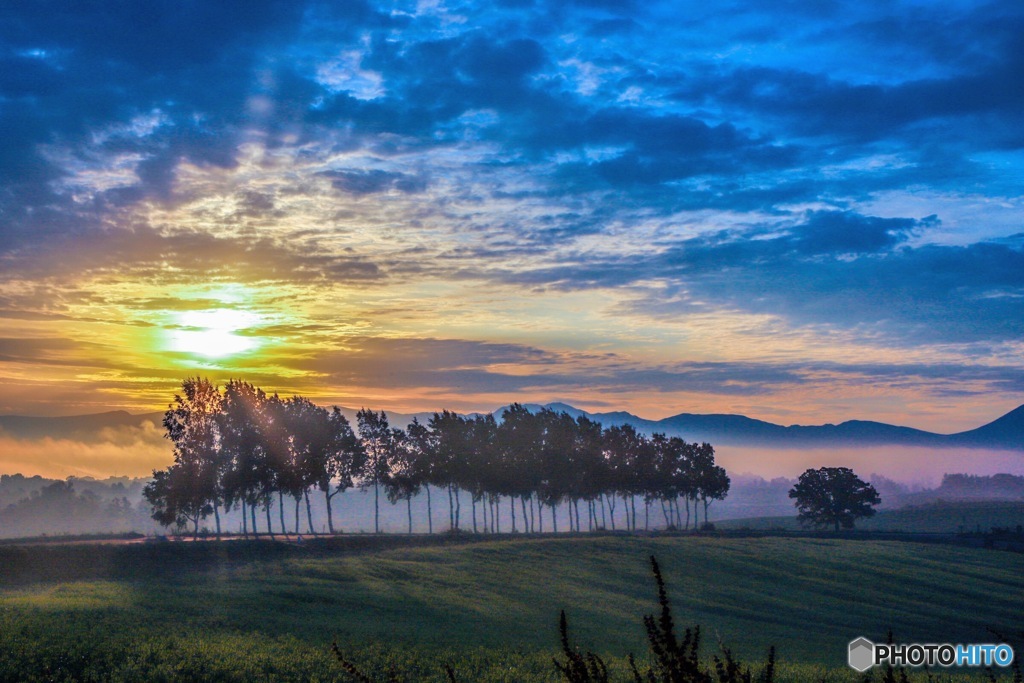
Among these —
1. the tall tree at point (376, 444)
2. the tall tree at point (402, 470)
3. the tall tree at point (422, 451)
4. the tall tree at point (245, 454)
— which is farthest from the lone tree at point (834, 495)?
the tall tree at point (245, 454)

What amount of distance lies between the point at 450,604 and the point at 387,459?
57496mm

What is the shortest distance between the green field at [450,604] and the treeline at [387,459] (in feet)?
62.9

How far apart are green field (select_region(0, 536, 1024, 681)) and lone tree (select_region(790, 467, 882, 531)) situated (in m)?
45.5

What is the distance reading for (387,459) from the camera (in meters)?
109

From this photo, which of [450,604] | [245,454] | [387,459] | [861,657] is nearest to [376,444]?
[387,459]

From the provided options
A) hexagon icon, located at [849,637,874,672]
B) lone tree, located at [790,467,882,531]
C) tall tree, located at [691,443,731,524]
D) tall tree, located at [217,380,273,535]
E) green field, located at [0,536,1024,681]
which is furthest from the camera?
lone tree, located at [790,467,882,531]

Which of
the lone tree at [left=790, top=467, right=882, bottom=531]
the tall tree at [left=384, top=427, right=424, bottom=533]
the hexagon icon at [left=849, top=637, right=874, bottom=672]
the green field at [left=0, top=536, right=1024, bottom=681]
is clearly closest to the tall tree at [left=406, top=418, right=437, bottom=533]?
the tall tree at [left=384, top=427, right=424, bottom=533]

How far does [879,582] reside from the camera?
76250 mm

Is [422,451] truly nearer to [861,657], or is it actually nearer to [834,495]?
[861,657]

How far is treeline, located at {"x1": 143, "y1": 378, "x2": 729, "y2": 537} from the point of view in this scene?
88562mm

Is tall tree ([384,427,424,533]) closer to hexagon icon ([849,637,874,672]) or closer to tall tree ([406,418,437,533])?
tall tree ([406,418,437,533])

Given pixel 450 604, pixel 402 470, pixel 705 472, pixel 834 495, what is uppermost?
pixel 402 470

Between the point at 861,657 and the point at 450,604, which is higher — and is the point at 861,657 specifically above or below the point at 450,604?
below

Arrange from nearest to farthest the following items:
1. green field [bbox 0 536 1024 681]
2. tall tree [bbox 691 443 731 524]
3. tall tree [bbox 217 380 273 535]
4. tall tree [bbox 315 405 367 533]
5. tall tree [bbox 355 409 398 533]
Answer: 1. green field [bbox 0 536 1024 681]
2. tall tree [bbox 217 380 273 535]
3. tall tree [bbox 315 405 367 533]
4. tall tree [bbox 355 409 398 533]
5. tall tree [bbox 691 443 731 524]
